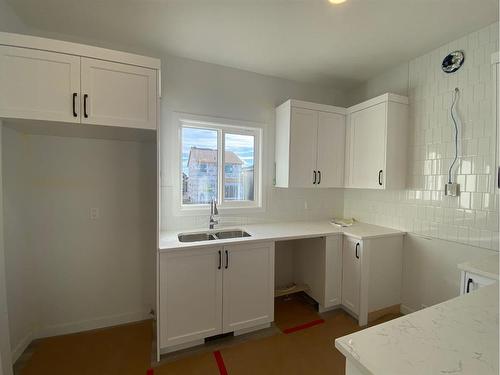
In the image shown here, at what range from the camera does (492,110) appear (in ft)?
5.98

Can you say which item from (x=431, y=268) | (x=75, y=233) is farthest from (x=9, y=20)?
(x=431, y=268)

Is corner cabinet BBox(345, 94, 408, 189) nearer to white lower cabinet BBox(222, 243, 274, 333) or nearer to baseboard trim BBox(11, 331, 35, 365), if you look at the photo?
white lower cabinet BBox(222, 243, 274, 333)

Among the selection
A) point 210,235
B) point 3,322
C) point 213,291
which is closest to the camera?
point 3,322

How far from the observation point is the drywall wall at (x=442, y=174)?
189 cm

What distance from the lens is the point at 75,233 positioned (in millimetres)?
2082

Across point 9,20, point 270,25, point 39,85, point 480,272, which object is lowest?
point 480,272

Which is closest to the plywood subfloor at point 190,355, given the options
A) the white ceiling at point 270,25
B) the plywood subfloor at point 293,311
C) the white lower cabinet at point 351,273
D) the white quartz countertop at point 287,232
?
the plywood subfloor at point 293,311

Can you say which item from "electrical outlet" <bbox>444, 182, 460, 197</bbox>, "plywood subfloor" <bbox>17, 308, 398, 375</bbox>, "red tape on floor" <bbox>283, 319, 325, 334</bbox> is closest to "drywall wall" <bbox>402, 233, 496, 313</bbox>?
"electrical outlet" <bbox>444, 182, 460, 197</bbox>

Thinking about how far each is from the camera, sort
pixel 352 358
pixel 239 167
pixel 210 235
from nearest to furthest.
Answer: pixel 352 358
pixel 210 235
pixel 239 167

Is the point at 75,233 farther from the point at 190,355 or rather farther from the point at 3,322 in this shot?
the point at 190,355

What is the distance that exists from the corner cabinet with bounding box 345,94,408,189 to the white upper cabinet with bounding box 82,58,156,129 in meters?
2.22

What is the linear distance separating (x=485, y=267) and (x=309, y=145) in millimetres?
1766

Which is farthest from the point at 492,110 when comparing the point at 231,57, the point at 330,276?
the point at 231,57

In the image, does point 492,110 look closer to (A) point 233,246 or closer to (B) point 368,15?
(B) point 368,15
